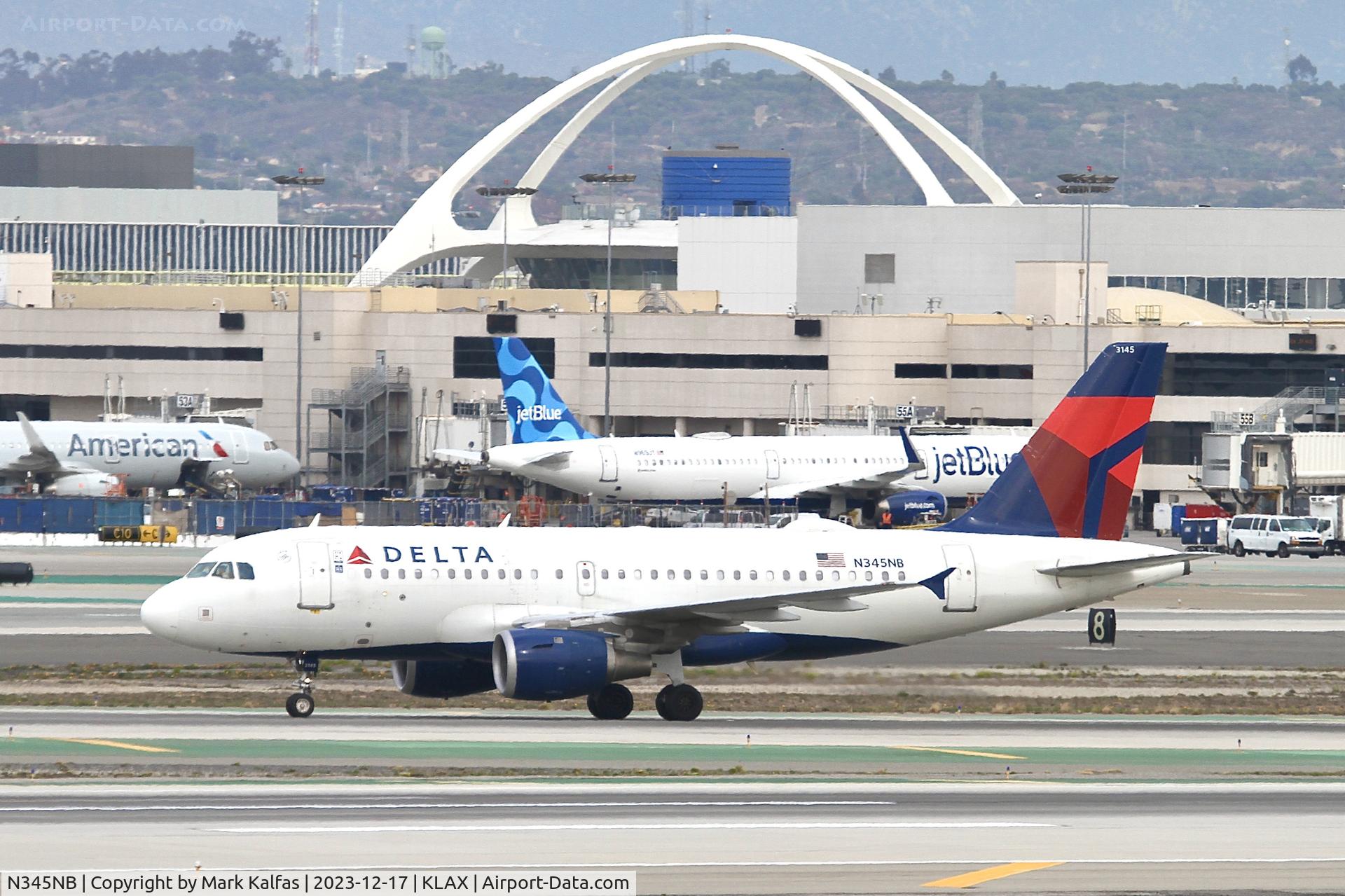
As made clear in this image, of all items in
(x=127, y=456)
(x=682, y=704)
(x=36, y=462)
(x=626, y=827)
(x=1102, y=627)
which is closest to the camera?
(x=626, y=827)

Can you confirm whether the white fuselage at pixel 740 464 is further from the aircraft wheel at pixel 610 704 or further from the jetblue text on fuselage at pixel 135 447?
the aircraft wheel at pixel 610 704

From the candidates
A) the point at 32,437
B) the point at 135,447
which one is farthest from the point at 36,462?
the point at 135,447

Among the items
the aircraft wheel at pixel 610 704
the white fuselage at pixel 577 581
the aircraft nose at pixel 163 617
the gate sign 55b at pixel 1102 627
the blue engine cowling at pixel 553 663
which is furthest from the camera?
the gate sign 55b at pixel 1102 627

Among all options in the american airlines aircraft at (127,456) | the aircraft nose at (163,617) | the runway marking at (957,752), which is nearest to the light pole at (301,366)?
the american airlines aircraft at (127,456)

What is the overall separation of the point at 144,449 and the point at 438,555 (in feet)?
245

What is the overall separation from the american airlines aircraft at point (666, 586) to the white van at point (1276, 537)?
54.3m

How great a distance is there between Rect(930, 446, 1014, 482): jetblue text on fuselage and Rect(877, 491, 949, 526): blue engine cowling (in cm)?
287

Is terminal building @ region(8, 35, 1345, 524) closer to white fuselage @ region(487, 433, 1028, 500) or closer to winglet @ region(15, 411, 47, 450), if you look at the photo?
white fuselage @ region(487, 433, 1028, 500)

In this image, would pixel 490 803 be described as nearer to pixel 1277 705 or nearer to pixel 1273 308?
pixel 1277 705

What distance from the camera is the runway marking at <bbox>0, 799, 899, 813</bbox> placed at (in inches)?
1027

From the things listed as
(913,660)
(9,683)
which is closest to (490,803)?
(9,683)

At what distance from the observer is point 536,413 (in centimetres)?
10550

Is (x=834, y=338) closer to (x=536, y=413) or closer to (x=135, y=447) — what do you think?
(x=536, y=413)

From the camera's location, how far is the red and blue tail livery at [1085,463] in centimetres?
4297
